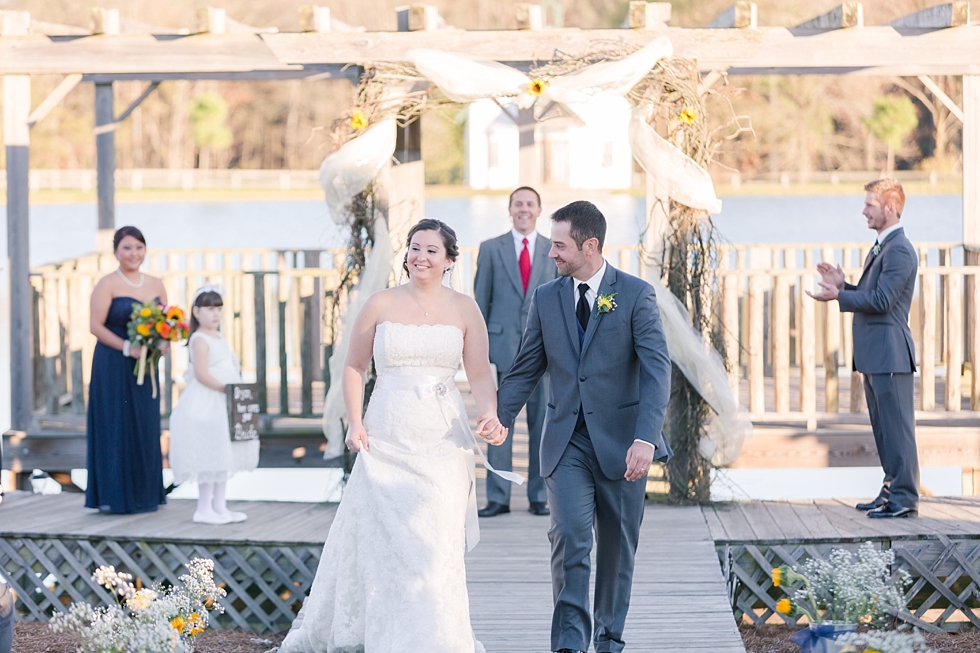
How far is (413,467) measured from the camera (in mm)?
4367

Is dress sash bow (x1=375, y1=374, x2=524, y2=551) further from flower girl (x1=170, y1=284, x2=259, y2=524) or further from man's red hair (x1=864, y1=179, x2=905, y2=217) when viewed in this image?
man's red hair (x1=864, y1=179, x2=905, y2=217)

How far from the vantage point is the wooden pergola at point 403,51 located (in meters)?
7.10

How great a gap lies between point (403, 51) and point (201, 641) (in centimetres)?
357

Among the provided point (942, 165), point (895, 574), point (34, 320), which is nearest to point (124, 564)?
point (34, 320)

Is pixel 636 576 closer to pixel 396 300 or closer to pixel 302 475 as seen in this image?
pixel 396 300

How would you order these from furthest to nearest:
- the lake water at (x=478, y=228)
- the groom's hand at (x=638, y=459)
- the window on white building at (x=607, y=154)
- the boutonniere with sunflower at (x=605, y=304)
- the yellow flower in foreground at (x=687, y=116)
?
the window on white building at (x=607, y=154) → the lake water at (x=478, y=228) → the yellow flower in foreground at (x=687, y=116) → the boutonniere with sunflower at (x=605, y=304) → the groom's hand at (x=638, y=459)

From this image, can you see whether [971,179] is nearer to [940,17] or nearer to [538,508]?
[940,17]

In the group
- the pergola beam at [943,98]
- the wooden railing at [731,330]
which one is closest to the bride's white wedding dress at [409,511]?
the wooden railing at [731,330]

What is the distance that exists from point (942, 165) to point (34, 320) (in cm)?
3037

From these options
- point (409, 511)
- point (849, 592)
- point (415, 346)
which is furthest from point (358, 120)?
point (849, 592)

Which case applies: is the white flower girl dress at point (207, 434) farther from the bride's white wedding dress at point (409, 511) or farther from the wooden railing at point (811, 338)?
the wooden railing at point (811, 338)

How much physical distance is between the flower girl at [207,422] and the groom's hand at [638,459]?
323cm

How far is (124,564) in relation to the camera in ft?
21.1

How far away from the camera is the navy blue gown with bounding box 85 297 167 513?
273 inches
